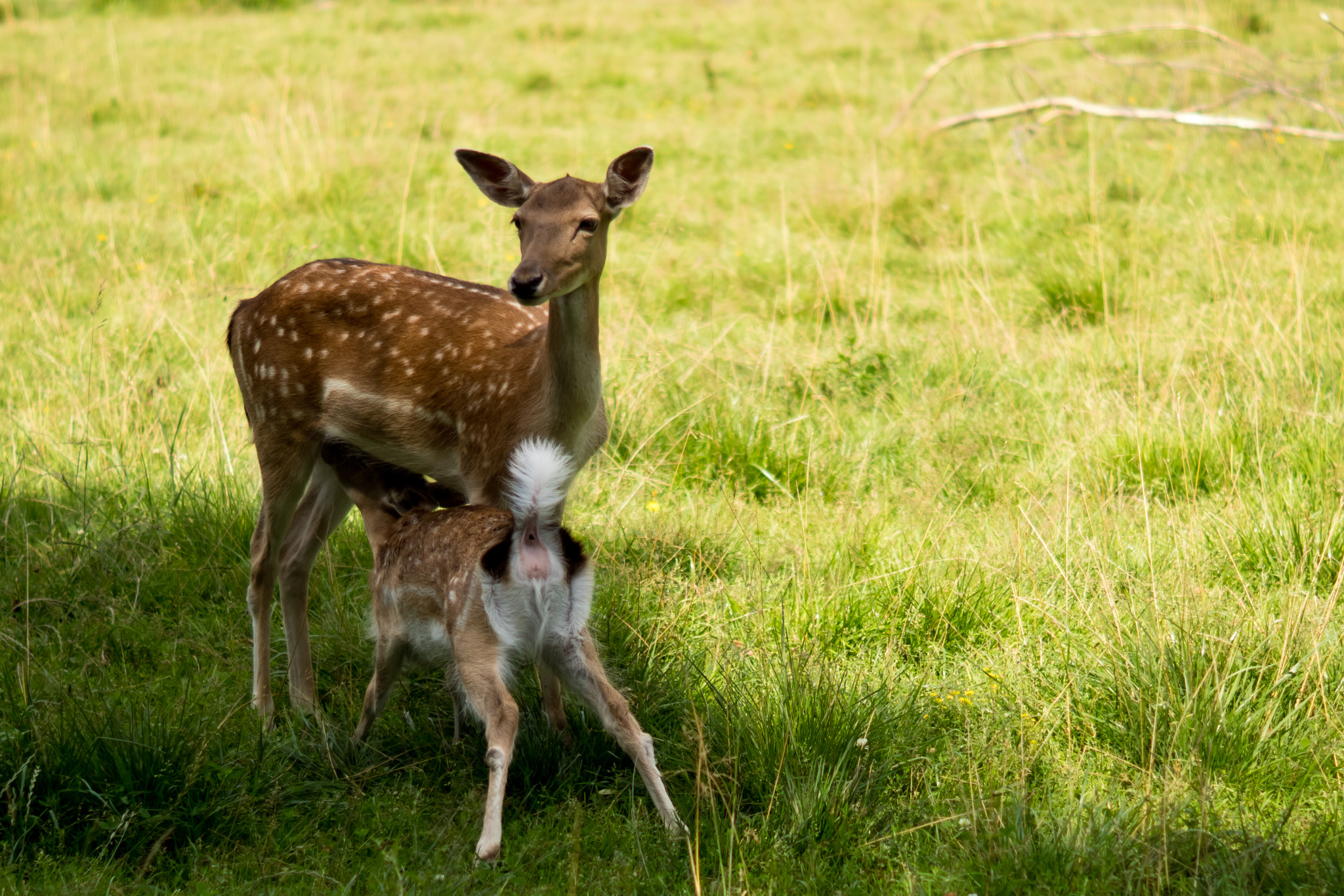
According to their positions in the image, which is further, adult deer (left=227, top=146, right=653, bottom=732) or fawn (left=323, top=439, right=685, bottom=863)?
adult deer (left=227, top=146, right=653, bottom=732)

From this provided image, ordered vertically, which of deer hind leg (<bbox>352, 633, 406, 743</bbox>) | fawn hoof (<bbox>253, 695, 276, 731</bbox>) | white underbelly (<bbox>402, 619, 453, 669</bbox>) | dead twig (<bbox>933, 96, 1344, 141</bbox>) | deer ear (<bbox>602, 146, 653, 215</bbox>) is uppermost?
deer ear (<bbox>602, 146, 653, 215</bbox>)

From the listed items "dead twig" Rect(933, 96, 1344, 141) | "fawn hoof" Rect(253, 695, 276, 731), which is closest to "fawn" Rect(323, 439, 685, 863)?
"fawn hoof" Rect(253, 695, 276, 731)

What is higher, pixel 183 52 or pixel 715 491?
pixel 183 52

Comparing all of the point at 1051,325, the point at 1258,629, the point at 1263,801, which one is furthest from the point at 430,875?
the point at 1051,325

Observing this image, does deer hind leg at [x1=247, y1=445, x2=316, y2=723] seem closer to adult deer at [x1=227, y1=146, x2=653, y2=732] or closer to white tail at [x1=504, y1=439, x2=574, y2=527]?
adult deer at [x1=227, y1=146, x2=653, y2=732]

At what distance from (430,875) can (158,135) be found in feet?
29.1

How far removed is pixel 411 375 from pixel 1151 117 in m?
6.43

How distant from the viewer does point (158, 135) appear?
10102mm

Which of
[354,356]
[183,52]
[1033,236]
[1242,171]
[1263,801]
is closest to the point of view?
[1263,801]

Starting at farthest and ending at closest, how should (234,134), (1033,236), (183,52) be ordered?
(183,52) → (234,134) → (1033,236)

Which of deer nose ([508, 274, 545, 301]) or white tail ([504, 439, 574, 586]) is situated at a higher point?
deer nose ([508, 274, 545, 301])

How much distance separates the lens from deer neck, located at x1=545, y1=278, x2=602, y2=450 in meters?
3.75

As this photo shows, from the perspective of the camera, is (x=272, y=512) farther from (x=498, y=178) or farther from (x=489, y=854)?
(x=489, y=854)

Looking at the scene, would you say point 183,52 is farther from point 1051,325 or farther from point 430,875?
point 430,875
